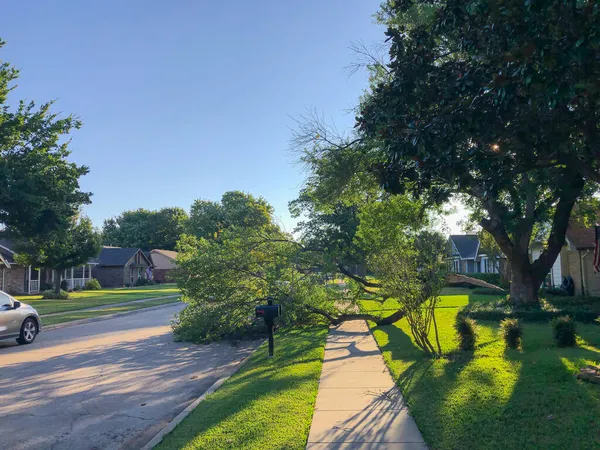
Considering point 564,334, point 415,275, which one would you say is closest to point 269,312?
point 415,275

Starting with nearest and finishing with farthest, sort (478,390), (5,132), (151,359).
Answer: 1. (478,390)
2. (151,359)
3. (5,132)

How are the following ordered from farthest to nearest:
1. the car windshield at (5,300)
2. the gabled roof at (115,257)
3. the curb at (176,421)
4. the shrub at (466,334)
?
the gabled roof at (115,257) → the car windshield at (5,300) → the shrub at (466,334) → the curb at (176,421)

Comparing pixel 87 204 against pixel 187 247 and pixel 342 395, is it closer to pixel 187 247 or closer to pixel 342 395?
pixel 187 247

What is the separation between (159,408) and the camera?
22.8ft

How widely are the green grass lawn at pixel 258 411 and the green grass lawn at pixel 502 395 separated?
1.40m

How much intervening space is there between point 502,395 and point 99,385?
6543 mm

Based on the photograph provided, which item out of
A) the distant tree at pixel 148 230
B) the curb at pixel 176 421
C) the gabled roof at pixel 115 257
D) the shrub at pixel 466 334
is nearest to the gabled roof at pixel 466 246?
the gabled roof at pixel 115 257

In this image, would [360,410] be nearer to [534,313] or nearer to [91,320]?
[534,313]

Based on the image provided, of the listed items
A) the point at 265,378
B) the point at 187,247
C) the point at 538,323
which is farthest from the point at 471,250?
the point at 265,378

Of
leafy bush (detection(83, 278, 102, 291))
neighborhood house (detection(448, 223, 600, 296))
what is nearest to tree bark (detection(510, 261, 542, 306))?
neighborhood house (detection(448, 223, 600, 296))

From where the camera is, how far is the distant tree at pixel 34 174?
2030 cm

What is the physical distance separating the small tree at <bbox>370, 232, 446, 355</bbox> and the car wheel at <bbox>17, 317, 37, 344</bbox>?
1006 cm

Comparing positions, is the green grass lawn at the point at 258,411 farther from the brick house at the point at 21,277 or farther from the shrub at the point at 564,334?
the brick house at the point at 21,277

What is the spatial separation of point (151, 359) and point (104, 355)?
4.53 ft
